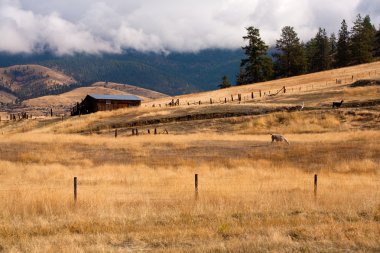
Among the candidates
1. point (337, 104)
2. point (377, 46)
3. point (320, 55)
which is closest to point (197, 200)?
point (337, 104)

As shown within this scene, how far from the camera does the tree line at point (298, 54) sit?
112137mm

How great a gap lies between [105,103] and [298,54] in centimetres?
5382

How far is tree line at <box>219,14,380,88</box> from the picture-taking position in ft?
368

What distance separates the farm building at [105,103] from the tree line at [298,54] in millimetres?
31825

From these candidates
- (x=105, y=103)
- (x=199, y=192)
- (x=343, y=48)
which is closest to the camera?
(x=199, y=192)

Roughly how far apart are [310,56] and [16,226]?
13139cm

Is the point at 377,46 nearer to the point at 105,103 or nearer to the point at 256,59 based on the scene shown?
the point at 256,59

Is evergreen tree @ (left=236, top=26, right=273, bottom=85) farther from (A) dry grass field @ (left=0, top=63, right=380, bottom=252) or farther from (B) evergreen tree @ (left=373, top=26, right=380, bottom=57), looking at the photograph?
(A) dry grass field @ (left=0, top=63, right=380, bottom=252)

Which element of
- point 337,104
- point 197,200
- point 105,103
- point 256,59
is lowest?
point 197,200

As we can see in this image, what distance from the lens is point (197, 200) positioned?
719 inches

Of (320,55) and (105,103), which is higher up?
(320,55)

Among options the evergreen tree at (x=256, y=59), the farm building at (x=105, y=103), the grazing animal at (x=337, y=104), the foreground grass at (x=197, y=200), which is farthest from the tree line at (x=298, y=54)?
the foreground grass at (x=197, y=200)

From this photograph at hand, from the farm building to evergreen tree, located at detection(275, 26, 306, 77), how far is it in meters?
41.9

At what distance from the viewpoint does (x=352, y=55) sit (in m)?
124
